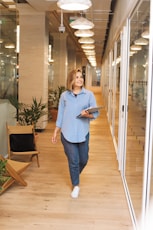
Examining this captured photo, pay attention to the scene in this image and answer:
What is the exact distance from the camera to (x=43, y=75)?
8.20 m

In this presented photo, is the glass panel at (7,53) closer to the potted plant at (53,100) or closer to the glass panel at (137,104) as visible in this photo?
the glass panel at (137,104)

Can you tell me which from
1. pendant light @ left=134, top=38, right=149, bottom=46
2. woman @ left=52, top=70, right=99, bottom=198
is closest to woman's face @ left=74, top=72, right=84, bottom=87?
woman @ left=52, top=70, right=99, bottom=198

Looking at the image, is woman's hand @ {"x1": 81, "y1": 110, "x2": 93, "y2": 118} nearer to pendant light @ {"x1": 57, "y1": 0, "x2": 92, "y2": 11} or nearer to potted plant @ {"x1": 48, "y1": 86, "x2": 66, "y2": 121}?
pendant light @ {"x1": 57, "y1": 0, "x2": 92, "y2": 11}

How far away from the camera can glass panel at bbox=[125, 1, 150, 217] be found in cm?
306

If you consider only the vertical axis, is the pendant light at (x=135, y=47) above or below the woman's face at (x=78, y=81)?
above

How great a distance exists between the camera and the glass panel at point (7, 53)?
18.2 feet

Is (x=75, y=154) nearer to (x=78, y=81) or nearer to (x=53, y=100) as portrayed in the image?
(x=78, y=81)

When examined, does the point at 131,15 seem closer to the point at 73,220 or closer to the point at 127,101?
the point at 127,101

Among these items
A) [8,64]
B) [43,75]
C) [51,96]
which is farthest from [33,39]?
[51,96]

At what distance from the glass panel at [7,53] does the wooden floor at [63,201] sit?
1462 millimetres

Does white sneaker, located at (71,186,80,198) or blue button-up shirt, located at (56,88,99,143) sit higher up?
blue button-up shirt, located at (56,88,99,143)

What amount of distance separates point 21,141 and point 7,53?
179cm

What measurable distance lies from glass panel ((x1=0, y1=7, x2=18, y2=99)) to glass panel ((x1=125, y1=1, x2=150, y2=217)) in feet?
7.79

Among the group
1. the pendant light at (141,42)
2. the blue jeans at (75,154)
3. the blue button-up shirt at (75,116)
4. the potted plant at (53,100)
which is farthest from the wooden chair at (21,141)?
the potted plant at (53,100)
